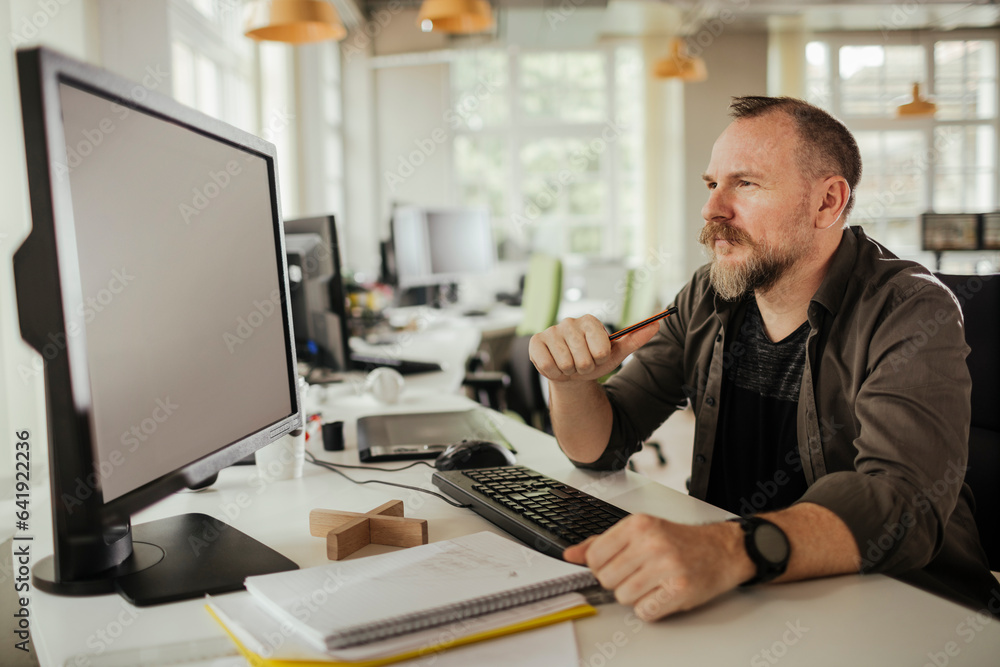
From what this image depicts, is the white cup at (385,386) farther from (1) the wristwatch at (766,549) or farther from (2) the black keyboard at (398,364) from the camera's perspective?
(1) the wristwatch at (766,549)

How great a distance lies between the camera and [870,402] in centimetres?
97

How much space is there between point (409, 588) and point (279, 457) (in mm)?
569

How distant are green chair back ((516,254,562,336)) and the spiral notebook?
2.23 meters

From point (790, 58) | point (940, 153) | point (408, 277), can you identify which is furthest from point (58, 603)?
point (940, 153)

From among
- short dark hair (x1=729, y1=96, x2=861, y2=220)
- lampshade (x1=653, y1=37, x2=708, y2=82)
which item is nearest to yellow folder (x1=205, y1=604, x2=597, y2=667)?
short dark hair (x1=729, y1=96, x2=861, y2=220)

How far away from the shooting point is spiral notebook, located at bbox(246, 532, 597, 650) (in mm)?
631

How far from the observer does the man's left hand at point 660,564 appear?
2.28 feet

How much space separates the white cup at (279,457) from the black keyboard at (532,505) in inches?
9.9

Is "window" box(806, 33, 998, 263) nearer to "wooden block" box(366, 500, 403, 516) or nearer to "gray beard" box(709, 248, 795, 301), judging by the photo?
"gray beard" box(709, 248, 795, 301)

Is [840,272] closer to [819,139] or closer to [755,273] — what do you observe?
[755,273]

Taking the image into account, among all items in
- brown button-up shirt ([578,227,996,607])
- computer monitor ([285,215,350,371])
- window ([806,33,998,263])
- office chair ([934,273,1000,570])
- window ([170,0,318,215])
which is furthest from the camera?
window ([806,33,998,263])

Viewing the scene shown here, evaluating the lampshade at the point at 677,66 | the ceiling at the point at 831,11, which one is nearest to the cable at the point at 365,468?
the lampshade at the point at 677,66

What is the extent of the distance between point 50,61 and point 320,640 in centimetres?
51

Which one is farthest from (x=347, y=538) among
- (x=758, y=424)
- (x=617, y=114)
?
(x=617, y=114)
